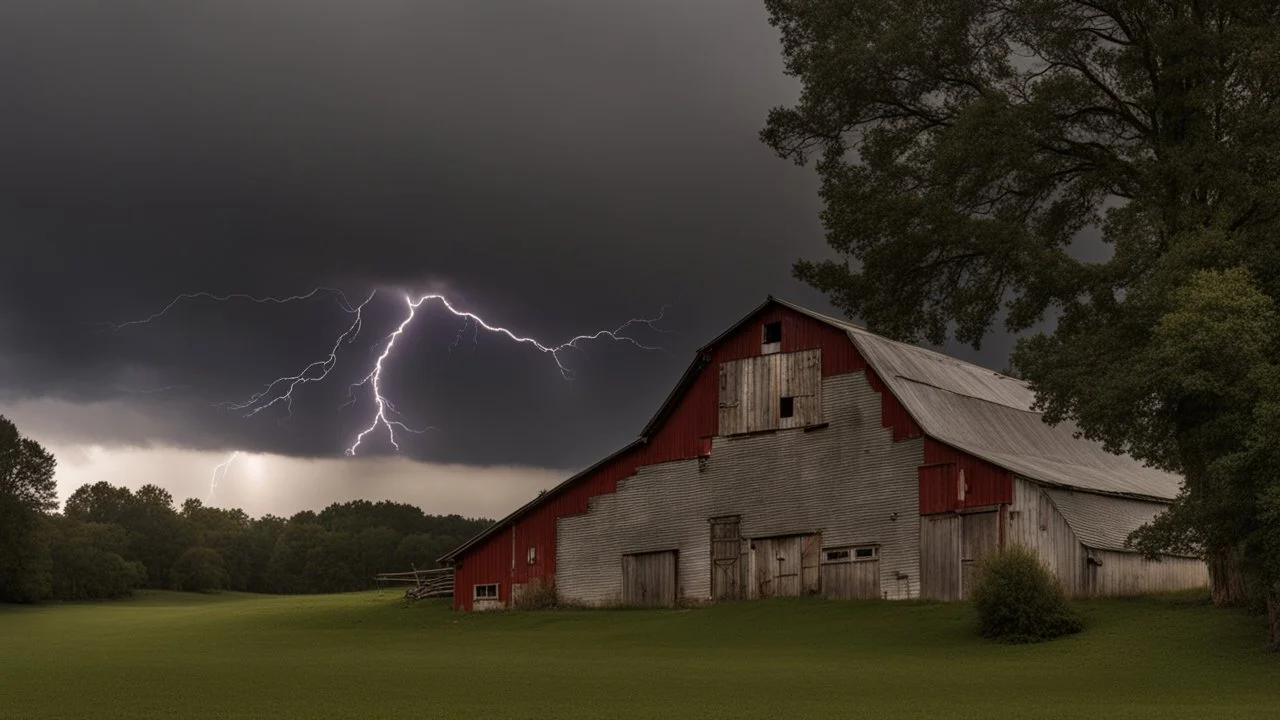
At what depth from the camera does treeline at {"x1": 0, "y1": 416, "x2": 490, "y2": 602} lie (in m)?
94.1

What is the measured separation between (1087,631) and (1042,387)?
673 centimetres

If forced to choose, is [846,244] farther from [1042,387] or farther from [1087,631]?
[1087,631]

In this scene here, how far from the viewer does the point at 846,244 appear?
42.1 meters

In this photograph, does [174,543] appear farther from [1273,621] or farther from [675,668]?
[1273,621]

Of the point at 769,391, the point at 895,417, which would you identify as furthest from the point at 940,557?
the point at 769,391

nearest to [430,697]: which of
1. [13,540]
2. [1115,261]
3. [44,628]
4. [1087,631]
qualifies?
[1087,631]

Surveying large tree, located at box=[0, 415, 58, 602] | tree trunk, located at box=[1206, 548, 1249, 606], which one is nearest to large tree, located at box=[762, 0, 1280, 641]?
tree trunk, located at box=[1206, 548, 1249, 606]

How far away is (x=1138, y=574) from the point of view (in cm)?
4600

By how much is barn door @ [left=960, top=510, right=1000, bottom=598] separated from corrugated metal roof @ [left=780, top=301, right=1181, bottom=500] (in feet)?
6.12

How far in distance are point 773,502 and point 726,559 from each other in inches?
114

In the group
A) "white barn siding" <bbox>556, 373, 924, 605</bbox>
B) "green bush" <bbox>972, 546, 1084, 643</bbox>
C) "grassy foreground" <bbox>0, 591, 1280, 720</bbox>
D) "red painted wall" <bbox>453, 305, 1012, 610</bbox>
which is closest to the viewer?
"grassy foreground" <bbox>0, 591, 1280, 720</bbox>

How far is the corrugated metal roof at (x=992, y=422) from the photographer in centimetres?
4688

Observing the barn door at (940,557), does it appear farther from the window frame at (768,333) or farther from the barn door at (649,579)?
the barn door at (649,579)

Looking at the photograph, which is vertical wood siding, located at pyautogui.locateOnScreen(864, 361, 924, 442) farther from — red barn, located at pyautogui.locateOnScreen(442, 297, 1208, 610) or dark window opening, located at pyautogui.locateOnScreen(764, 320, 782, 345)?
dark window opening, located at pyautogui.locateOnScreen(764, 320, 782, 345)
